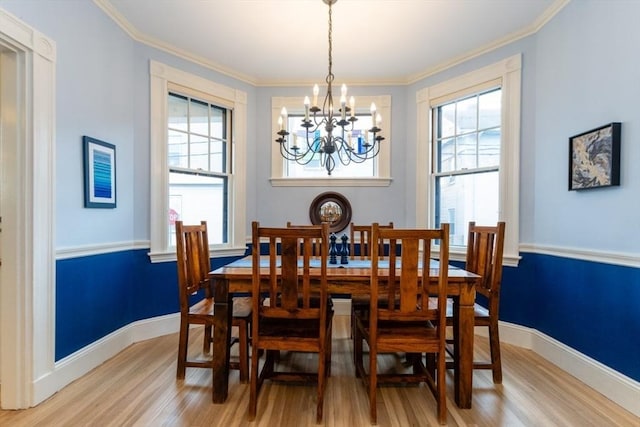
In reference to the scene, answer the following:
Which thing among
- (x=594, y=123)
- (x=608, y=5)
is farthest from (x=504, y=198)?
(x=608, y=5)

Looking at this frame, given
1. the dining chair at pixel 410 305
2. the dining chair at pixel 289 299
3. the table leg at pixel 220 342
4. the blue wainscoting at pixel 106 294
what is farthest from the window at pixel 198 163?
the dining chair at pixel 410 305

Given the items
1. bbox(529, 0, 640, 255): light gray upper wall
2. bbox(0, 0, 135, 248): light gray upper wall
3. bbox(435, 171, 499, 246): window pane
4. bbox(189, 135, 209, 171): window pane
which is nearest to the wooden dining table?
bbox(529, 0, 640, 255): light gray upper wall

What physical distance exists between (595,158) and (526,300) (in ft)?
4.33

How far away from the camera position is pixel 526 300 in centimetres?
279

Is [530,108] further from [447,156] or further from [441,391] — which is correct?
[441,391]

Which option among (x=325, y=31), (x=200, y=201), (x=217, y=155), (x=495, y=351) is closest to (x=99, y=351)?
(x=200, y=201)

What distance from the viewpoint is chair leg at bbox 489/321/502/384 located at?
2.12 m

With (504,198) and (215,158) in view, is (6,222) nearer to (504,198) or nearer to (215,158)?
(215,158)

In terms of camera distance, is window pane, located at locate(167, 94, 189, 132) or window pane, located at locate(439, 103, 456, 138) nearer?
window pane, located at locate(167, 94, 189, 132)

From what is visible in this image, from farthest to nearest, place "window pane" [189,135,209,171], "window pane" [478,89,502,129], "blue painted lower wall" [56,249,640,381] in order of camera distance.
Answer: "window pane" [189,135,209,171] → "window pane" [478,89,502,129] → "blue painted lower wall" [56,249,640,381]

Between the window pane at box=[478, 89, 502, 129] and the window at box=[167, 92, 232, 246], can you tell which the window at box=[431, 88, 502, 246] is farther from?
the window at box=[167, 92, 232, 246]

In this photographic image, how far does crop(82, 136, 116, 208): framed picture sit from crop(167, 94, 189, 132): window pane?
749mm

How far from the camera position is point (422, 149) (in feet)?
11.9

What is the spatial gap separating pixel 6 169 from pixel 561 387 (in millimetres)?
3773
